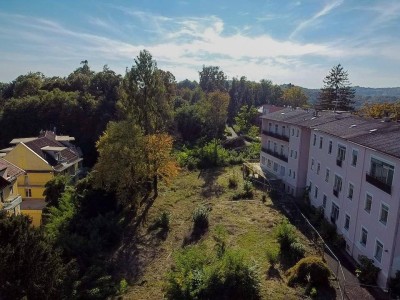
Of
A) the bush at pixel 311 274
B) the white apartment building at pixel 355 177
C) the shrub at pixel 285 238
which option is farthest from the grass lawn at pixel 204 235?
the white apartment building at pixel 355 177

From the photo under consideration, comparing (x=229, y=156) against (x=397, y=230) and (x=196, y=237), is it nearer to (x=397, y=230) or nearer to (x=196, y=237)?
(x=196, y=237)

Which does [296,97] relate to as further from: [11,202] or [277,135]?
[11,202]

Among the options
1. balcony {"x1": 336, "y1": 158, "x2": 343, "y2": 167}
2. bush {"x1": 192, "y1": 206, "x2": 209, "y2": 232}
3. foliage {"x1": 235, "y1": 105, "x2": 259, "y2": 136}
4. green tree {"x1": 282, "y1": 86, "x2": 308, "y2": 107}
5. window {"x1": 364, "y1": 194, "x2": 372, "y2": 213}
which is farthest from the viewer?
green tree {"x1": 282, "y1": 86, "x2": 308, "y2": 107}

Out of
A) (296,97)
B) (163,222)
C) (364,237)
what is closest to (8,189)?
(163,222)

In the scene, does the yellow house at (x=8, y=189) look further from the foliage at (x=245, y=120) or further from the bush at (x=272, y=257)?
the foliage at (x=245, y=120)

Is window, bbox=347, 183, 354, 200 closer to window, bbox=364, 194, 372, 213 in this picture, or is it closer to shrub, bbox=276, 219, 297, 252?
window, bbox=364, 194, 372, 213

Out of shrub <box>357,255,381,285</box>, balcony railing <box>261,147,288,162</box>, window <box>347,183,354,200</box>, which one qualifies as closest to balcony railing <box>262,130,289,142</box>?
balcony railing <box>261,147,288,162</box>
